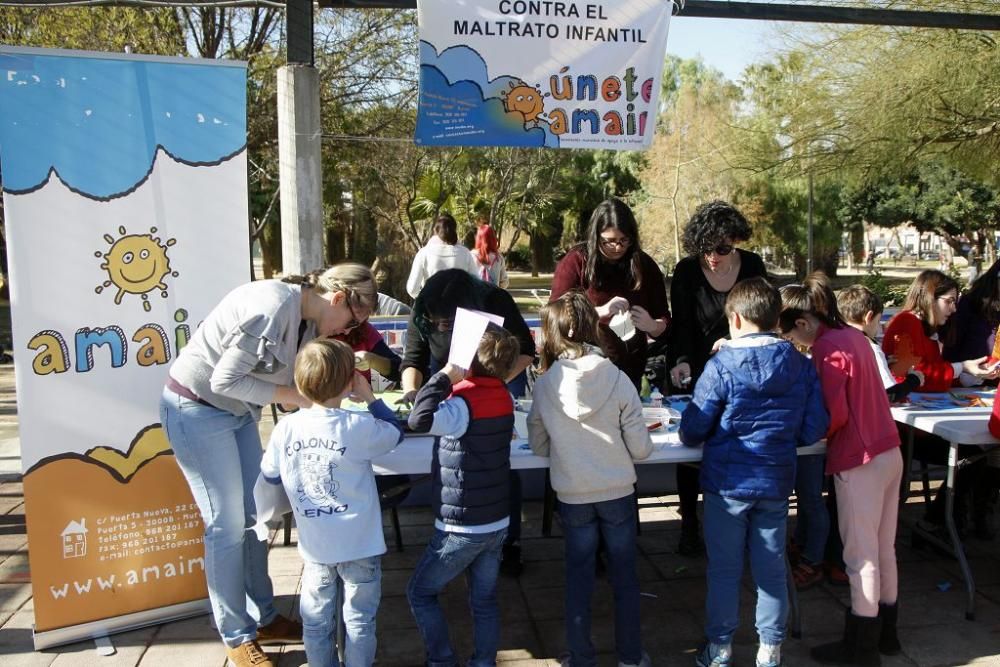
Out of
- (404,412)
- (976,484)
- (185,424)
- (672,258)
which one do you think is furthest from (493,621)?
(672,258)

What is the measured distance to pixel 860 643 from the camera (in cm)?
289

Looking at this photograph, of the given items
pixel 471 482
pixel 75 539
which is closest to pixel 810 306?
pixel 471 482

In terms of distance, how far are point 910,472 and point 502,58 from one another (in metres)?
2.61

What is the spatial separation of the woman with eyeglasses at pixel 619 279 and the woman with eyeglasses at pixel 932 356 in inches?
44.6

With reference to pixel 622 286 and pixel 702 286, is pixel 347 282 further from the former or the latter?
pixel 702 286

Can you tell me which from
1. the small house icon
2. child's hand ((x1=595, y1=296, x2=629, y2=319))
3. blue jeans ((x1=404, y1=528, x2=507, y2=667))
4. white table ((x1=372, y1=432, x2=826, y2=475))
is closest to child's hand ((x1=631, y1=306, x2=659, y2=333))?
child's hand ((x1=595, y1=296, x2=629, y2=319))

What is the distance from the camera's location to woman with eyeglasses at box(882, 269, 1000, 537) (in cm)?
387

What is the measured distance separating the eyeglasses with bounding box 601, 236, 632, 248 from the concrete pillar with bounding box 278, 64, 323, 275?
155cm

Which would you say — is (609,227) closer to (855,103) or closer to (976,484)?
(976,484)

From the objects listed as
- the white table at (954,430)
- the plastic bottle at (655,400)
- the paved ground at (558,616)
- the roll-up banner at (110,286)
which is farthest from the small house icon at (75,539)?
the white table at (954,430)

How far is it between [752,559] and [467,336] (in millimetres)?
1228

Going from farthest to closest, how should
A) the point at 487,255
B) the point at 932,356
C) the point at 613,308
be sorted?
the point at 487,255 → the point at 932,356 → the point at 613,308

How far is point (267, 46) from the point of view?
11656 mm

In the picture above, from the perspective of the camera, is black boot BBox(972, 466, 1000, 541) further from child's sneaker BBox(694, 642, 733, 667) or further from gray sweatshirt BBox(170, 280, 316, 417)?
gray sweatshirt BBox(170, 280, 316, 417)
